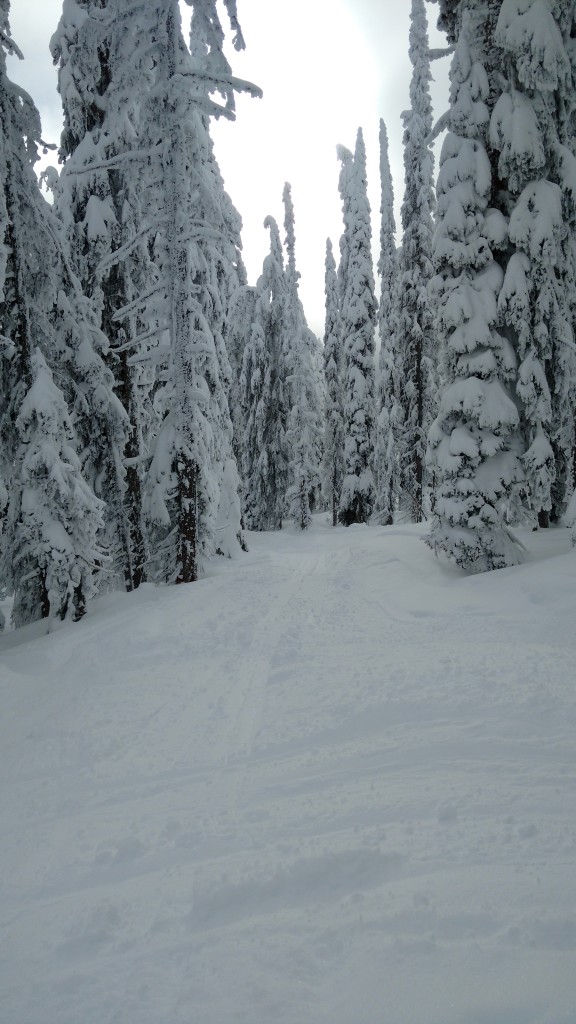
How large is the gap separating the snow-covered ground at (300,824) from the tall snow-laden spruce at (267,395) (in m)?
25.6

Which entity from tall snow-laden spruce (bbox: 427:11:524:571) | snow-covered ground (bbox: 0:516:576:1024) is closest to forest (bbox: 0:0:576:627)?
tall snow-laden spruce (bbox: 427:11:524:571)

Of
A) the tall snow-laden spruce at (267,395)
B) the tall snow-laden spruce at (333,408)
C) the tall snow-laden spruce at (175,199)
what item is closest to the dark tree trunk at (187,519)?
the tall snow-laden spruce at (175,199)

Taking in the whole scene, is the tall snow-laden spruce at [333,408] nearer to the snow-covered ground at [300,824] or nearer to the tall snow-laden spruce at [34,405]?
the tall snow-laden spruce at [34,405]

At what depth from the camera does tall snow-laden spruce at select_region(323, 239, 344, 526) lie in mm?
34219

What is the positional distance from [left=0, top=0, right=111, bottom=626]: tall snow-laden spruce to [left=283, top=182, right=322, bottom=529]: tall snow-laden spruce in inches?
767

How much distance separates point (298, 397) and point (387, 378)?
503cm

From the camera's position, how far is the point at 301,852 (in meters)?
3.38

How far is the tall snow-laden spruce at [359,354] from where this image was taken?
28.9 metres

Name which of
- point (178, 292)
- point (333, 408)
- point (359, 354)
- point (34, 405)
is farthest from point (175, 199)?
point (333, 408)

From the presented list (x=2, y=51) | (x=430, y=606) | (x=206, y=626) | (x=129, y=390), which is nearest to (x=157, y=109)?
(x=2, y=51)

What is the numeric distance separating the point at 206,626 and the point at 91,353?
711 cm

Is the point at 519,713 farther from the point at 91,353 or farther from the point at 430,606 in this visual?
the point at 91,353

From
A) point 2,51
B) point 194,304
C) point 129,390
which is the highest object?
point 2,51

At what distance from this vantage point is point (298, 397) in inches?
1184
